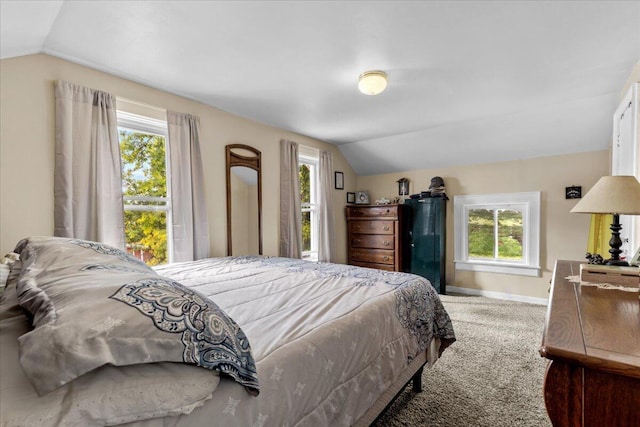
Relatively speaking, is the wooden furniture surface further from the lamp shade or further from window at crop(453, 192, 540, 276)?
window at crop(453, 192, 540, 276)

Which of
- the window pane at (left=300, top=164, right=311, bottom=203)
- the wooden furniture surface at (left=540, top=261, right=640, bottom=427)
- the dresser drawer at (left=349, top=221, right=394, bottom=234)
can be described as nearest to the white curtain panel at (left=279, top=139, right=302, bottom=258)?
the window pane at (left=300, top=164, right=311, bottom=203)

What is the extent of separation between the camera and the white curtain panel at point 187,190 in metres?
2.86

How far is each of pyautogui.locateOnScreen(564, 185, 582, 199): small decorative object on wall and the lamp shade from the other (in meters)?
2.78

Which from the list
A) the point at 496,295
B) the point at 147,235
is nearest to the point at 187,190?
the point at 147,235

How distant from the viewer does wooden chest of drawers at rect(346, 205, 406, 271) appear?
466 cm

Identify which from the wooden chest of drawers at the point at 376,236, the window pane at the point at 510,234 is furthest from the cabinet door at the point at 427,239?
the window pane at the point at 510,234

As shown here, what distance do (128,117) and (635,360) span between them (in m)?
3.35

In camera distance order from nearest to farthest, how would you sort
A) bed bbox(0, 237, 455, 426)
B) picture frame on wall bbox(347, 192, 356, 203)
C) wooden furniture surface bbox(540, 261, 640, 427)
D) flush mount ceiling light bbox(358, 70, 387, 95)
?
bed bbox(0, 237, 455, 426) → wooden furniture surface bbox(540, 261, 640, 427) → flush mount ceiling light bbox(358, 70, 387, 95) → picture frame on wall bbox(347, 192, 356, 203)

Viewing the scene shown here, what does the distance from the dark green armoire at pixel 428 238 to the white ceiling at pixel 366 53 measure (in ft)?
4.83

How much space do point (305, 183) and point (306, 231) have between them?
Result: 0.75 meters

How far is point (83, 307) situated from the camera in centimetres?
64

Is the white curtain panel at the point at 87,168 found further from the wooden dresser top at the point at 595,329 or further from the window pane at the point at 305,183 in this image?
the wooden dresser top at the point at 595,329

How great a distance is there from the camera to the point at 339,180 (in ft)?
16.9

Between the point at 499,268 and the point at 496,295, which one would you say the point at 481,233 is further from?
the point at 496,295
